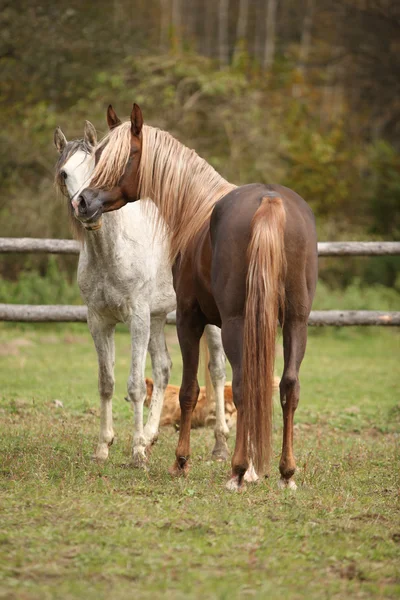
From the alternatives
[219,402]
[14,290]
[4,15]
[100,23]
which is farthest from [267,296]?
[100,23]

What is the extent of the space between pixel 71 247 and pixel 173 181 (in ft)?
9.13

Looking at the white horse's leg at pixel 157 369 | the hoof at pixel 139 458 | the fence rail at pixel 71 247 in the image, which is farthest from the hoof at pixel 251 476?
the fence rail at pixel 71 247

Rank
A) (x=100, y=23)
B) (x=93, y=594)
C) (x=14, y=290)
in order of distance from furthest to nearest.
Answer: (x=100, y=23) < (x=14, y=290) < (x=93, y=594)

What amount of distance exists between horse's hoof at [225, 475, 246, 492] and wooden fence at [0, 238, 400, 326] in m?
3.27

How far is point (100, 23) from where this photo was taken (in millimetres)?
16578

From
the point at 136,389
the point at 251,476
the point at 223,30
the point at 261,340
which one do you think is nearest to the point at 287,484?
the point at 251,476

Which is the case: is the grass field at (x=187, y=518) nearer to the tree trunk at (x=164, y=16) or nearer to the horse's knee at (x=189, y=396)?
the horse's knee at (x=189, y=396)

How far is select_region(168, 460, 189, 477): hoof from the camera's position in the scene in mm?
4820

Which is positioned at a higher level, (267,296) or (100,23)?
(100,23)

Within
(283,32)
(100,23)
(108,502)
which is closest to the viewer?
(108,502)

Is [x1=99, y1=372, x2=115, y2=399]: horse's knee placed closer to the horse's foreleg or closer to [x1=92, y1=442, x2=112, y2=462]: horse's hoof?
[x1=92, y1=442, x2=112, y2=462]: horse's hoof

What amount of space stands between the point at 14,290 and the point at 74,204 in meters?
7.98

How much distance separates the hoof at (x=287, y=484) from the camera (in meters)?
4.35

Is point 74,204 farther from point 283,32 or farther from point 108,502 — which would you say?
point 283,32
